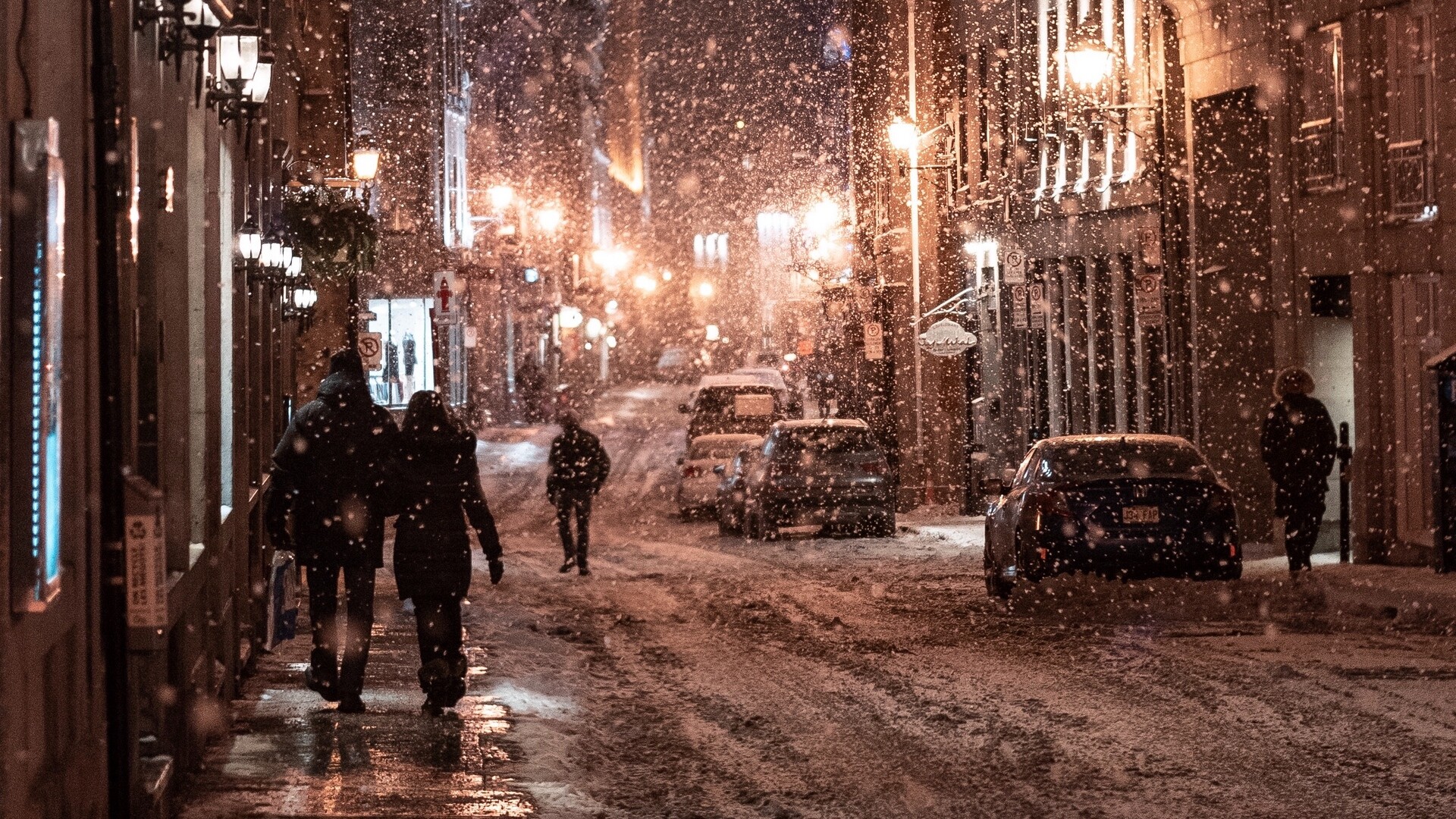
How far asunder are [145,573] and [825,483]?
1878 centimetres

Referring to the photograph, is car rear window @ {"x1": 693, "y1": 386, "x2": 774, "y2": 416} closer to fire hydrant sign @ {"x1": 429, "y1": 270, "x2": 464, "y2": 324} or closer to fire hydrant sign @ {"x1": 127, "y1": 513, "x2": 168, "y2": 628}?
fire hydrant sign @ {"x1": 429, "y1": 270, "x2": 464, "y2": 324}

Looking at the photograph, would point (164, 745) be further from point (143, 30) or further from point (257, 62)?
point (257, 62)

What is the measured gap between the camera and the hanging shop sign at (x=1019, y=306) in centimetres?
3228

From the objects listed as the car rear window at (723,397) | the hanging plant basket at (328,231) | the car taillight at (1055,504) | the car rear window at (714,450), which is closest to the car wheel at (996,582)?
the car taillight at (1055,504)

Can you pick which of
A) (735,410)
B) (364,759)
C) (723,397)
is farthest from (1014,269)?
(364,759)

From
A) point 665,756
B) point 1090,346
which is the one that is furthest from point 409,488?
point 1090,346

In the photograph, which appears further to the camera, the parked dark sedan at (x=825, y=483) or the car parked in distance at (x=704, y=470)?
the car parked in distance at (x=704, y=470)

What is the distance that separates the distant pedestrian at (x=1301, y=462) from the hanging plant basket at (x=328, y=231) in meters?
9.96

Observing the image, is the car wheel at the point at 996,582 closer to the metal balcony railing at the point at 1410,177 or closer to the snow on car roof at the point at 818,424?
the metal balcony railing at the point at 1410,177

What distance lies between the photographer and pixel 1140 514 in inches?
609

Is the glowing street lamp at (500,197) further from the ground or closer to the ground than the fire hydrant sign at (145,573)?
further from the ground

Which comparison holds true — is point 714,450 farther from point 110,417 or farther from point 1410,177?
point 110,417

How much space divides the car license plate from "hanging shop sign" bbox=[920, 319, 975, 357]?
1506 cm

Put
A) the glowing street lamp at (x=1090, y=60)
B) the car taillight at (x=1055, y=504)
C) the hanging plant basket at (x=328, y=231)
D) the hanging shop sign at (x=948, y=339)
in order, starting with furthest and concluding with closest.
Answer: the hanging shop sign at (x=948, y=339), the glowing street lamp at (x=1090, y=60), the hanging plant basket at (x=328, y=231), the car taillight at (x=1055, y=504)
